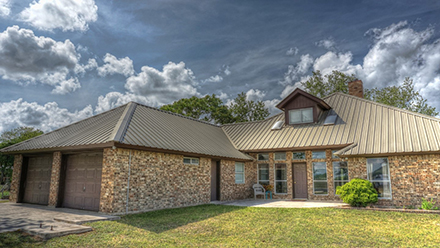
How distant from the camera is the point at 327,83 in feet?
101

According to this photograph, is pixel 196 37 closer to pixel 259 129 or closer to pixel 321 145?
pixel 259 129

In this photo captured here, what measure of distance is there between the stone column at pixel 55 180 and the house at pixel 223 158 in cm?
4

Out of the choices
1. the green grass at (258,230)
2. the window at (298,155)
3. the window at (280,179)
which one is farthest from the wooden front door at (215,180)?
the window at (298,155)

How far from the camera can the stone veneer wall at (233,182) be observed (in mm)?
15141

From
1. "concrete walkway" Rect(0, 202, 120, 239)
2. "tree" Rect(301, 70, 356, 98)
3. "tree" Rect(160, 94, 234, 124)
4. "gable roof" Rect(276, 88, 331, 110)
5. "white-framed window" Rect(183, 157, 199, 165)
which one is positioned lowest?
"concrete walkway" Rect(0, 202, 120, 239)

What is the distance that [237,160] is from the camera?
1616 centimetres

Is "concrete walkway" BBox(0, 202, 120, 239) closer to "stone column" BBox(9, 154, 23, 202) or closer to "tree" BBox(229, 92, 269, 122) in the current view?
"stone column" BBox(9, 154, 23, 202)

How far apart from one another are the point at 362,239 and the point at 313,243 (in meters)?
1.36

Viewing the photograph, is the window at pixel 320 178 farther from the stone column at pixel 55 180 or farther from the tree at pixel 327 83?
the tree at pixel 327 83

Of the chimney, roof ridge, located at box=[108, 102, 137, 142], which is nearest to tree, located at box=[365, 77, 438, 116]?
the chimney

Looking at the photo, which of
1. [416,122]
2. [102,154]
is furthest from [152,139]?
[416,122]

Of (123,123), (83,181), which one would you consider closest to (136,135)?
(123,123)

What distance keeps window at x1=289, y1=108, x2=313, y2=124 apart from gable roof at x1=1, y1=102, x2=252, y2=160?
3.92 metres

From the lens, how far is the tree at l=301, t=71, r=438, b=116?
2699 centimetres
